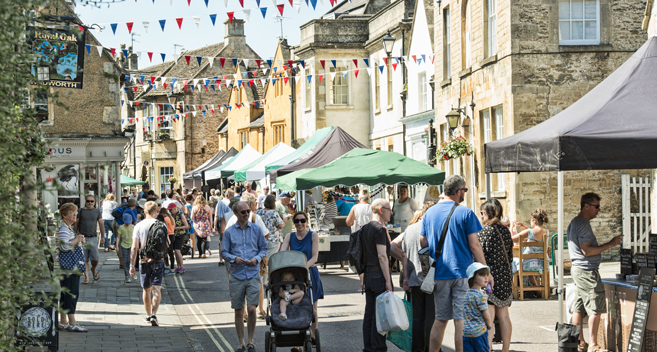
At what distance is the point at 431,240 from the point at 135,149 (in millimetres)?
57245

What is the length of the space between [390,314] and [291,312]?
107cm

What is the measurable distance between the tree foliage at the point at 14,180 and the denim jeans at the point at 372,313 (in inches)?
170

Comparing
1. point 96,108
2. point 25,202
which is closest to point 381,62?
point 96,108

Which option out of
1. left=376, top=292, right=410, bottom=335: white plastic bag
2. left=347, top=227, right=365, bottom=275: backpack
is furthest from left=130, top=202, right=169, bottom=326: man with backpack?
left=376, top=292, right=410, bottom=335: white plastic bag

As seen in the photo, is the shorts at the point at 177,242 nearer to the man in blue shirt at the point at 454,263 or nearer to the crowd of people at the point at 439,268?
the crowd of people at the point at 439,268

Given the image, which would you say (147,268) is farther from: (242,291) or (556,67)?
(556,67)

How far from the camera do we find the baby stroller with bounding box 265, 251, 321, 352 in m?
7.64

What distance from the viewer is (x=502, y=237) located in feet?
28.1

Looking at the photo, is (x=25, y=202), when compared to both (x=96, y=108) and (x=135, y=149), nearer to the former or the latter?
(x=96, y=108)

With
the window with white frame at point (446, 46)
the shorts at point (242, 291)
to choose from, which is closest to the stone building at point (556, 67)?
the window with white frame at point (446, 46)

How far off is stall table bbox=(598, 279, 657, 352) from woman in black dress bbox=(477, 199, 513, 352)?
1066mm

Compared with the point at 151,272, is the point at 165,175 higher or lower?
higher

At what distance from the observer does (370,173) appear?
1588 centimetres

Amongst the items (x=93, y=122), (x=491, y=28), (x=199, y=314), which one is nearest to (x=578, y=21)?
(x=491, y=28)
